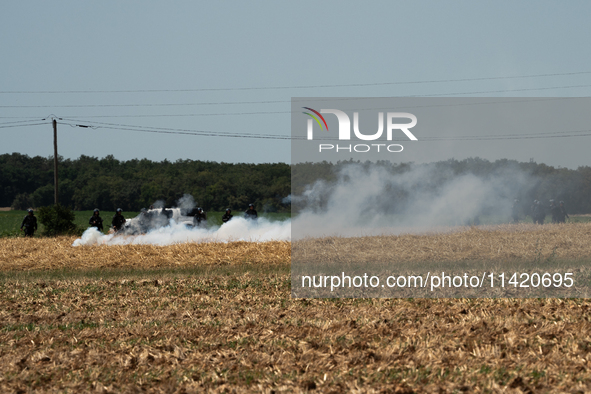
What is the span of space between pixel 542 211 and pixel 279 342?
19.3 meters

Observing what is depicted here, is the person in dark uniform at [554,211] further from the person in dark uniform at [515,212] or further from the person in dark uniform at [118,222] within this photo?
the person in dark uniform at [118,222]

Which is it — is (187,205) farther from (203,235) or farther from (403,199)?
(403,199)

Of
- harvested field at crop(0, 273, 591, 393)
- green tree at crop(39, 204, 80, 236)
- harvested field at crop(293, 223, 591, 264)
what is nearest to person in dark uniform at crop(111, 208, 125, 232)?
green tree at crop(39, 204, 80, 236)

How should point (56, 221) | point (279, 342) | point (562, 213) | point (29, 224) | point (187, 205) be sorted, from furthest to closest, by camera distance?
point (187, 205) < point (56, 221) < point (29, 224) < point (562, 213) < point (279, 342)

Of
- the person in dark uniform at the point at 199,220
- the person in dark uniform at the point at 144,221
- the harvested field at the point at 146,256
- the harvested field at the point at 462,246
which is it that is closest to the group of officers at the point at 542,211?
the harvested field at the point at 462,246

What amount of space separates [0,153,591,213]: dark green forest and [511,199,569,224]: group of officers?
1.05ft

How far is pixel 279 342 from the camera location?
7.50 metres

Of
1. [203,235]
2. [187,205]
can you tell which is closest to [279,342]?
[203,235]

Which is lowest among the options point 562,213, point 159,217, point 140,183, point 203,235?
point 203,235

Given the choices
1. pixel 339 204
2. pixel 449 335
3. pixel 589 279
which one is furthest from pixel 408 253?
pixel 449 335

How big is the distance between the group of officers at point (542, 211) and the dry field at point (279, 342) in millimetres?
12598

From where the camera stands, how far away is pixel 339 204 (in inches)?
789

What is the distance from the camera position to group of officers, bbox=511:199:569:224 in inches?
883

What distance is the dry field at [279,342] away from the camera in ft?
19.6
